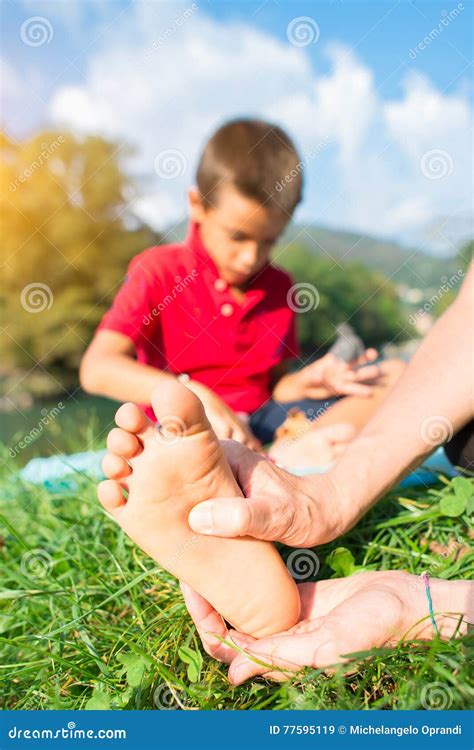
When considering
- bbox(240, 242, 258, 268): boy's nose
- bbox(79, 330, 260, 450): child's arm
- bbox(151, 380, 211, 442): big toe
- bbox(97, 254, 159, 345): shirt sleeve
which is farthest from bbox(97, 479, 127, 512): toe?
bbox(240, 242, 258, 268): boy's nose

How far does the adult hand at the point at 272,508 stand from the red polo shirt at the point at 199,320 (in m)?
0.99

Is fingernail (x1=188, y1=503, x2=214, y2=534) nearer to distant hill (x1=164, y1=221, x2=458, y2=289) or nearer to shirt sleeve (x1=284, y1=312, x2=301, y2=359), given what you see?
shirt sleeve (x1=284, y1=312, x2=301, y2=359)

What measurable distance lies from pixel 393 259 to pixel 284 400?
18.5 ft

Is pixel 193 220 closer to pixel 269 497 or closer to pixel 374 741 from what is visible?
pixel 269 497

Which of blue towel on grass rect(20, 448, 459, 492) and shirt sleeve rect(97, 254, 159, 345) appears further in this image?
shirt sleeve rect(97, 254, 159, 345)

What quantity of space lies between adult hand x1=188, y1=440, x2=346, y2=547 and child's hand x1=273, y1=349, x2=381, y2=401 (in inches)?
37.3

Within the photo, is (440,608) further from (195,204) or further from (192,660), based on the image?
(195,204)

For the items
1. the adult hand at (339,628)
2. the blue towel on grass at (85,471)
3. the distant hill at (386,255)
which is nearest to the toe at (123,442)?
the adult hand at (339,628)

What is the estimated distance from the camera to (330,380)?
189 cm

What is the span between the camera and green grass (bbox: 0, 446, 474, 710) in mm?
720

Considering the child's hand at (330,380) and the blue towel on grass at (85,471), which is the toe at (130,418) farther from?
the child's hand at (330,380)

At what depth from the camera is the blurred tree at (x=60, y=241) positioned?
330 inches

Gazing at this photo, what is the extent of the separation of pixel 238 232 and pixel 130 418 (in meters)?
1.17

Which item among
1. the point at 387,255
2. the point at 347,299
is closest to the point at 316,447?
the point at 387,255
